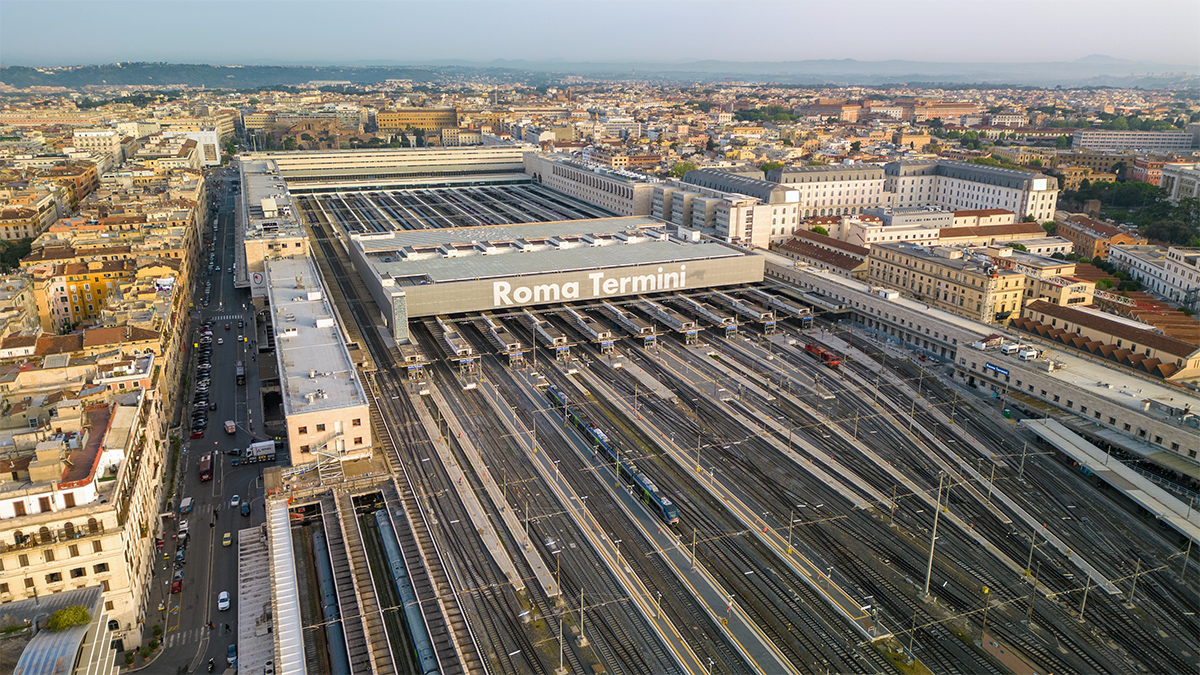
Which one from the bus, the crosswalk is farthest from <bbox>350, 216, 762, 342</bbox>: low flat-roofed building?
the crosswalk

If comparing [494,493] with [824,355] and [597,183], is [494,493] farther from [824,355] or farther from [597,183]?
[597,183]

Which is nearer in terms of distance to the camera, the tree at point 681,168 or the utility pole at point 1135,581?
the utility pole at point 1135,581

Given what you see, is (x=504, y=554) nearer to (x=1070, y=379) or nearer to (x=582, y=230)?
(x=1070, y=379)

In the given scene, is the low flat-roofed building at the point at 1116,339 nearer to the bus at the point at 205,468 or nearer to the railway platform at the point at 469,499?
the railway platform at the point at 469,499

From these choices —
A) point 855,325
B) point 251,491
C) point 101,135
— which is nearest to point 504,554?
point 251,491

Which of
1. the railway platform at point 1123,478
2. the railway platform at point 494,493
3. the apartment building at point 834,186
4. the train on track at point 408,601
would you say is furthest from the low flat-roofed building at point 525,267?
the railway platform at point 1123,478

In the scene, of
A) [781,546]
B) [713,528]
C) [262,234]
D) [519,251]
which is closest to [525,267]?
[519,251]

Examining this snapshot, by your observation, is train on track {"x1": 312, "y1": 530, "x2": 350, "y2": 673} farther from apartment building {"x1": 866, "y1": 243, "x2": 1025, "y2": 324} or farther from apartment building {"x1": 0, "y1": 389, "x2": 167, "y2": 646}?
apartment building {"x1": 866, "y1": 243, "x2": 1025, "y2": 324}

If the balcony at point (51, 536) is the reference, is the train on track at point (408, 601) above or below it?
below
